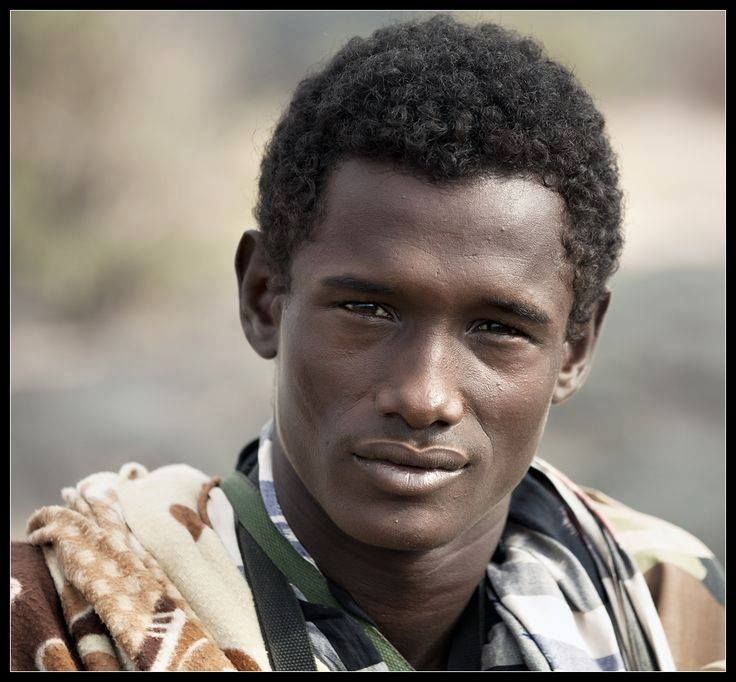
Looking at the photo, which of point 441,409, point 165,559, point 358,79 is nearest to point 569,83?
point 358,79

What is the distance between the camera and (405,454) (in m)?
2.02

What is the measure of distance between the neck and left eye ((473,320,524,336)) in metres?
0.48

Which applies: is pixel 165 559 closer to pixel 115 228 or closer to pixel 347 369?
pixel 347 369

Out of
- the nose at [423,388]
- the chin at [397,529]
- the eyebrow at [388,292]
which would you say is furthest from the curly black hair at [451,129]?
the chin at [397,529]

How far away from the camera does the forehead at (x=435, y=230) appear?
6.75 feet

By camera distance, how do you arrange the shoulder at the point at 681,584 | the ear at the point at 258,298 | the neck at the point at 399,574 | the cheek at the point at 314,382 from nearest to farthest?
the cheek at the point at 314,382 → the neck at the point at 399,574 → the ear at the point at 258,298 → the shoulder at the point at 681,584

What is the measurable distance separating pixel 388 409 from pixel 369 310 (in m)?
0.22

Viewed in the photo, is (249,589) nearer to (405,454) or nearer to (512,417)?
(405,454)

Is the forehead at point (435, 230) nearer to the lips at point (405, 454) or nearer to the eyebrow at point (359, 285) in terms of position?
the eyebrow at point (359, 285)

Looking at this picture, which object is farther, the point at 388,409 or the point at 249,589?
the point at 249,589

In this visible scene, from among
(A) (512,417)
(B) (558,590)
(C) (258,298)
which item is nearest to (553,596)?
(B) (558,590)

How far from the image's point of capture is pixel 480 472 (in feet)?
7.02

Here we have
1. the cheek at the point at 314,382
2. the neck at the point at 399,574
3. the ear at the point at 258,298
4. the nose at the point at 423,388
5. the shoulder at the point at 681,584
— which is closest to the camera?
the nose at the point at 423,388

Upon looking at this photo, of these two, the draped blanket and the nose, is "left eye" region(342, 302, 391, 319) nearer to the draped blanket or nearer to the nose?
the nose
